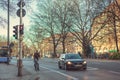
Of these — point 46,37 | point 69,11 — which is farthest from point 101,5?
point 46,37

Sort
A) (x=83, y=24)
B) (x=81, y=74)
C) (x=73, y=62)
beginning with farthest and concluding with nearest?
(x=83, y=24) < (x=73, y=62) < (x=81, y=74)

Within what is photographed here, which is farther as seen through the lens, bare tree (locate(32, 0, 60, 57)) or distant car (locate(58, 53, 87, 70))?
bare tree (locate(32, 0, 60, 57))

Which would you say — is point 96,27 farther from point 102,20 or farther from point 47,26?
point 47,26

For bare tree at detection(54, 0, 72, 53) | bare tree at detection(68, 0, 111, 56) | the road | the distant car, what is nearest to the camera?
the road

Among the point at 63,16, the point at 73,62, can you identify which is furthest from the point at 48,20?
the point at 73,62

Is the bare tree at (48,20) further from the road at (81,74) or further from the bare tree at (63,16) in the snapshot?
the road at (81,74)

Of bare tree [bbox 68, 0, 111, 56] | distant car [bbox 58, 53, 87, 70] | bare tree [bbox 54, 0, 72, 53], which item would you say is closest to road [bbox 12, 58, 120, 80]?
distant car [bbox 58, 53, 87, 70]

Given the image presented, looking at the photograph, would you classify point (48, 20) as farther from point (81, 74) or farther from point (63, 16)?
point (81, 74)

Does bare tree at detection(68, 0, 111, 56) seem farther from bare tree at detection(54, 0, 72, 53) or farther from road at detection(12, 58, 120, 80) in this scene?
road at detection(12, 58, 120, 80)

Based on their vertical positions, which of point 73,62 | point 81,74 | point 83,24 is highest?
point 83,24

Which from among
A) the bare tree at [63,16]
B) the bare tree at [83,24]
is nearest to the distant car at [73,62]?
the bare tree at [83,24]

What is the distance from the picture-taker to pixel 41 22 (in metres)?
96.1

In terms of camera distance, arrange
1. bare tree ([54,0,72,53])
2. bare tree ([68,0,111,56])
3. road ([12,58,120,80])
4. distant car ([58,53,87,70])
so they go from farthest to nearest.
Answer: bare tree ([54,0,72,53])
bare tree ([68,0,111,56])
distant car ([58,53,87,70])
road ([12,58,120,80])

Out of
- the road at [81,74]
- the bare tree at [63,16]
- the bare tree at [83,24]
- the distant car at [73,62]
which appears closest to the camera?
the road at [81,74]
